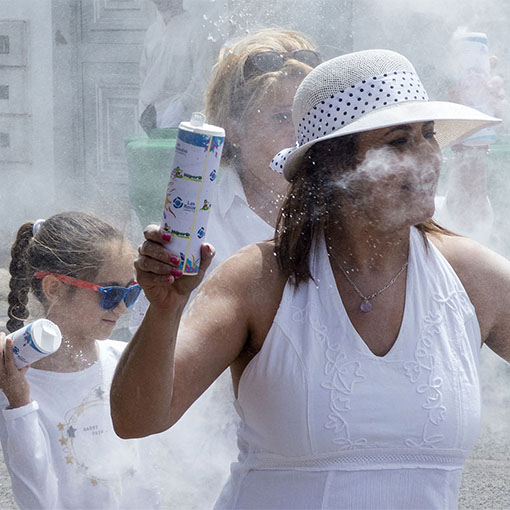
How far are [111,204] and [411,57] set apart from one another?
3.74 feet

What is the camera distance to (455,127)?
5.21ft

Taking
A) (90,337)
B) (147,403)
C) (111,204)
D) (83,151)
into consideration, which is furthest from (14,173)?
(147,403)

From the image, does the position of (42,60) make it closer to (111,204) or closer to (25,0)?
(25,0)

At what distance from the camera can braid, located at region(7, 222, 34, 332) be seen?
6.75ft

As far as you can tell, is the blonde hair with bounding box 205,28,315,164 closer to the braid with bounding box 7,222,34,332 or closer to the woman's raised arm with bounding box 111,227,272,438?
the braid with bounding box 7,222,34,332

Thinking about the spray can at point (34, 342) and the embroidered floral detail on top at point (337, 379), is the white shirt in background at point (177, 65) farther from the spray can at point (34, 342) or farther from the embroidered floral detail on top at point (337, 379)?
the embroidered floral detail on top at point (337, 379)

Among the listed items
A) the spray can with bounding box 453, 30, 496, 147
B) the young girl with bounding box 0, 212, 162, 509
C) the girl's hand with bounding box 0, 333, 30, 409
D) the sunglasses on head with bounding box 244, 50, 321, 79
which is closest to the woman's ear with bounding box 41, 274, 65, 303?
the young girl with bounding box 0, 212, 162, 509

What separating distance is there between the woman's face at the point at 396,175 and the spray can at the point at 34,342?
68 centimetres

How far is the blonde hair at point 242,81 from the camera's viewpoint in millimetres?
1986

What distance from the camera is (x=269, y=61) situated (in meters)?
2.01

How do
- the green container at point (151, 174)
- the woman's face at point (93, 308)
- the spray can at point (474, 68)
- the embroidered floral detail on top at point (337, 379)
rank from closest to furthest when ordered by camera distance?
the embroidered floral detail on top at point (337, 379)
the woman's face at point (93, 308)
the spray can at point (474, 68)
the green container at point (151, 174)

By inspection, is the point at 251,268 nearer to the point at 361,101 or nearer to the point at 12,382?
the point at 361,101

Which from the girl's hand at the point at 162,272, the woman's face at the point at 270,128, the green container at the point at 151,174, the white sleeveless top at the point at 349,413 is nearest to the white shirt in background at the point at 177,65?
the green container at the point at 151,174

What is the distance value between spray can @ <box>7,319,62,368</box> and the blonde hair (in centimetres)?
62
